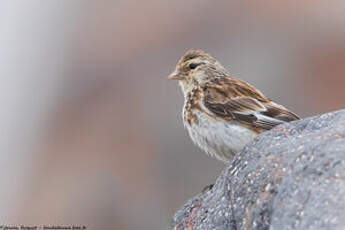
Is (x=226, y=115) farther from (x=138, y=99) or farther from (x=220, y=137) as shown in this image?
(x=138, y=99)

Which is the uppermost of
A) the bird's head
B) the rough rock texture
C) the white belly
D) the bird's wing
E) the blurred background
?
the blurred background

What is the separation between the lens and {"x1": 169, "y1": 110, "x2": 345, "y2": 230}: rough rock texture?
18.7 ft

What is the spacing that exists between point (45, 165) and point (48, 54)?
396 cm

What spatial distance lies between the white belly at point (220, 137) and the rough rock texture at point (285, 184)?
172 cm

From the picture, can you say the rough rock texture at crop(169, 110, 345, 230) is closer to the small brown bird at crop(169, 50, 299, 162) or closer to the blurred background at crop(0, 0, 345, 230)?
the small brown bird at crop(169, 50, 299, 162)

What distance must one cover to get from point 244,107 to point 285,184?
364 cm

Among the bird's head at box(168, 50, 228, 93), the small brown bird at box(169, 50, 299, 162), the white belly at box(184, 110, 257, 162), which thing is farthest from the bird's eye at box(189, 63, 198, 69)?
the white belly at box(184, 110, 257, 162)

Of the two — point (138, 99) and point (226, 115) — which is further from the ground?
point (138, 99)

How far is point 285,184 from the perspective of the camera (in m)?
6.05

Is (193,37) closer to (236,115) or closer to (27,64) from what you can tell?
(27,64)

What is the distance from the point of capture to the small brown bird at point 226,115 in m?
9.30

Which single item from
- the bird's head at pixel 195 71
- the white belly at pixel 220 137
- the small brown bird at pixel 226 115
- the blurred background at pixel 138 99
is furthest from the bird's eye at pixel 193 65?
the blurred background at pixel 138 99

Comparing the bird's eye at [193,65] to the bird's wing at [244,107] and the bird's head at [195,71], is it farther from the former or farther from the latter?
the bird's wing at [244,107]

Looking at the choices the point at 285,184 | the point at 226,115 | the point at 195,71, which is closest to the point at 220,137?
the point at 226,115
